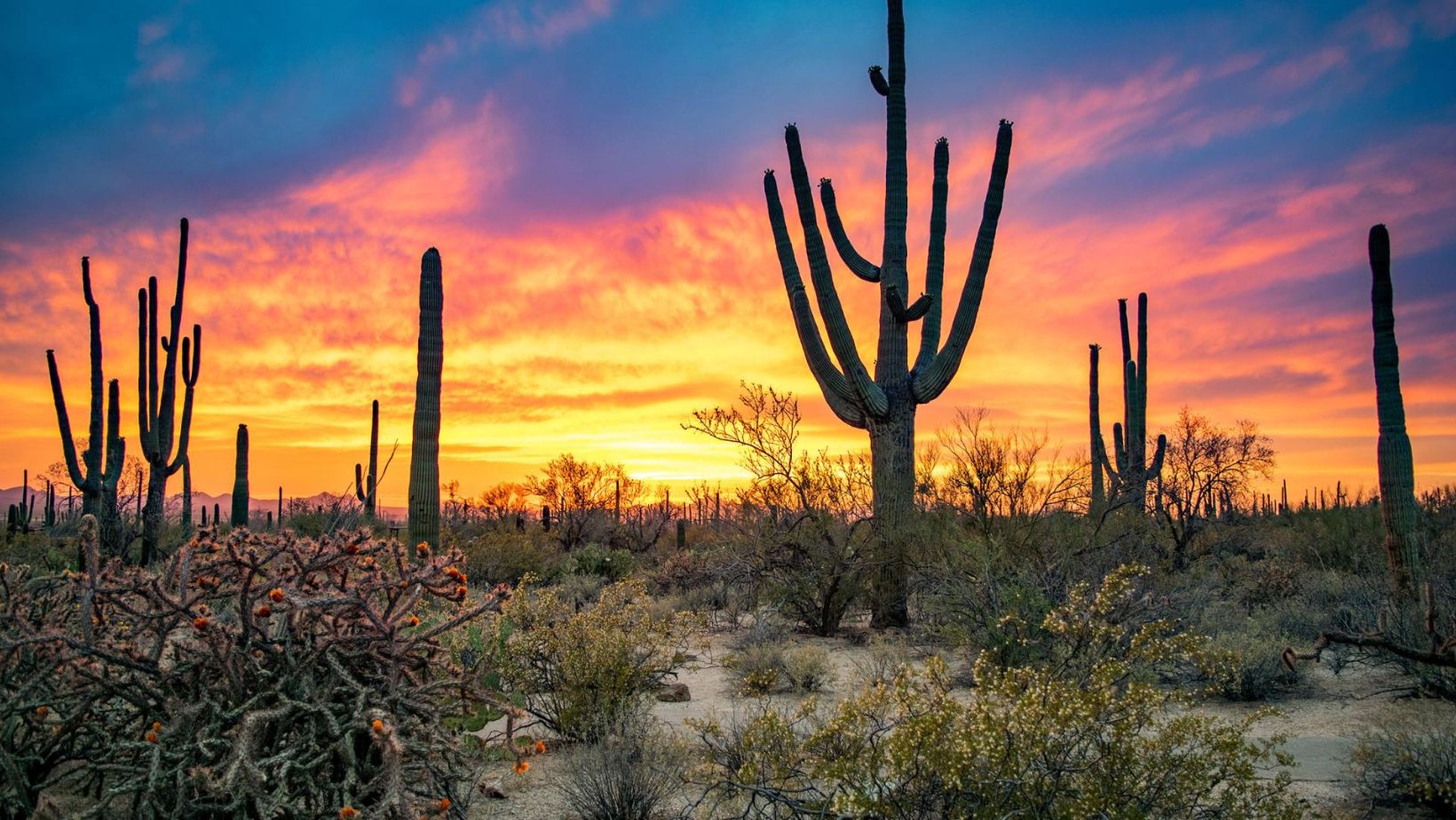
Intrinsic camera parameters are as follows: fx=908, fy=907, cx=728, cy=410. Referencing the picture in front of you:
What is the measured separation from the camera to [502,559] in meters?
19.7

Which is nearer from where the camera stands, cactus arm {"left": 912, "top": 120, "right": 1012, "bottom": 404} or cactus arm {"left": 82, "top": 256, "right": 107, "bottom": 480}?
cactus arm {"left": 912, "top": 120, "right": 1012, "bottom": 404}

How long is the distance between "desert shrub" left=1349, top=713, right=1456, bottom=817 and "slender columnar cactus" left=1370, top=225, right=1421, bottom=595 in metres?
8.11

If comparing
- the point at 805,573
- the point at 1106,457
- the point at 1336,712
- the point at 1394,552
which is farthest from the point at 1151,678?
the point at 1106,457

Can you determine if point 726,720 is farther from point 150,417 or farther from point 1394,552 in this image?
point 150,417

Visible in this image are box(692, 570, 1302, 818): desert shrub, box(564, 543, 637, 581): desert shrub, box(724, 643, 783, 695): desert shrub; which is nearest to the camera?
box(692, 570, 1302, 818): desert shrub

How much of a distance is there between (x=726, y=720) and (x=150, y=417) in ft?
61.5

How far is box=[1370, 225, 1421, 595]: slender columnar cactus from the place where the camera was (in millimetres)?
12531

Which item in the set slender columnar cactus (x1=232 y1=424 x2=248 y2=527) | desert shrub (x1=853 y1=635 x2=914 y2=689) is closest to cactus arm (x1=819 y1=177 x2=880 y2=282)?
desert shrub (x1=853 y1=635 x2=914 y2=689)

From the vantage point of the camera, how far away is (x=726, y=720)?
25.3 feet

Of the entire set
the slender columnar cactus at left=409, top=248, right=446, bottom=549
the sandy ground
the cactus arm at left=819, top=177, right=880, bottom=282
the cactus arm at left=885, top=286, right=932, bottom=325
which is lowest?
the sandy ground

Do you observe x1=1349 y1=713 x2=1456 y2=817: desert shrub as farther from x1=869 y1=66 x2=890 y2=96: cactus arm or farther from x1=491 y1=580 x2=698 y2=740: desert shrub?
x1=869 y1=66 x2=890 y2=96: cactus arm

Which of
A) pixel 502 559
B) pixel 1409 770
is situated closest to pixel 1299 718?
pixel 1409 770

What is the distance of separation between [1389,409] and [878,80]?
9.27 metres

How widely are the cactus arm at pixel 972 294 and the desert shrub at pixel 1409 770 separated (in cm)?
834
